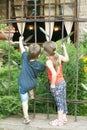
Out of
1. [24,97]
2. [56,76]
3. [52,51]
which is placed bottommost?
[24,97]

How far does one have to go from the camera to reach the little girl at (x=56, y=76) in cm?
462

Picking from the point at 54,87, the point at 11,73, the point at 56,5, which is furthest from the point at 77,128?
the point at 56,5

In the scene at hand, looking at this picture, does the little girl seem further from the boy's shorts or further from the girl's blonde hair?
the boy's shorts

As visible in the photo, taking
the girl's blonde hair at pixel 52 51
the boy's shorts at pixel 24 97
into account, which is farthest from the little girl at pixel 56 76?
the boy's shorts at pixel 24 97

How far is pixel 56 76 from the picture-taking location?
4.69 m

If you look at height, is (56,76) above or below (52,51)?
below

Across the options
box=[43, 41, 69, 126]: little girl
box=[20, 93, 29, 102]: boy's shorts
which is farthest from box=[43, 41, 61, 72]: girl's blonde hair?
box=[20, 93, 29, 102]: boy's shorts

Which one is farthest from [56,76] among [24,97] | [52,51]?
[24,97]

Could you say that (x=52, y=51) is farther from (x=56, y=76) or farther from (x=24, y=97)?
(x=24, y=97)

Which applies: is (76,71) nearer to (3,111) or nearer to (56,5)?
(3,111)

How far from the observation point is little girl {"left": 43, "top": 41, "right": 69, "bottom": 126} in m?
4.62

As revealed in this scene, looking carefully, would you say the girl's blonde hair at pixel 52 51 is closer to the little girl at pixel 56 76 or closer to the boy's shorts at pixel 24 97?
the little girl at pixel 56 76

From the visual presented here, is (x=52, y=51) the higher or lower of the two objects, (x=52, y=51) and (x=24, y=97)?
the higher

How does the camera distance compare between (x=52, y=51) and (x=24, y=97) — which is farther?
(x=24, y=97)
